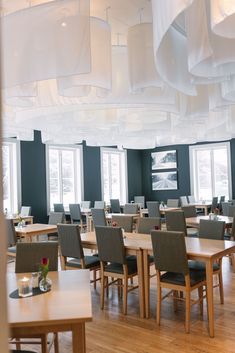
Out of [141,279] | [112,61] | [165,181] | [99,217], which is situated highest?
[112,61]

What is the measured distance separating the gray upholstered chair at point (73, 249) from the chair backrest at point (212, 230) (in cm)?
139

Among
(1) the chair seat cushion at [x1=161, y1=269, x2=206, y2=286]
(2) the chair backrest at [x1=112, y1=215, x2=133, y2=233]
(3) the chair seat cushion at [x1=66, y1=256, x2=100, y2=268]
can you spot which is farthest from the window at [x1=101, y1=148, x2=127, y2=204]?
(1) the chair seat cushion at [x1=161, y1=269, x2=206, y2=286]

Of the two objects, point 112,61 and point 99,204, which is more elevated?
point 112,61

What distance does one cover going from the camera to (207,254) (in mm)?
3066

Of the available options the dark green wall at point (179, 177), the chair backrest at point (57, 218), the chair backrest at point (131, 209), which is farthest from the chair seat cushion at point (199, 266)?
the dark green wall at point (179, 177)

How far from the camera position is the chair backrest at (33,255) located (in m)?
2.90

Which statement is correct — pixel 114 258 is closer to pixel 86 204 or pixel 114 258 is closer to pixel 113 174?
pixel 86 204

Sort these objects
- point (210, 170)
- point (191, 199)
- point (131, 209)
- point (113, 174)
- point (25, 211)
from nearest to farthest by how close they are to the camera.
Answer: point (25, 211) → point (131, 209) → point (191, 199) → point (210, 170) → point (113, 174)

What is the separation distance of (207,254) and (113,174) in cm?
877

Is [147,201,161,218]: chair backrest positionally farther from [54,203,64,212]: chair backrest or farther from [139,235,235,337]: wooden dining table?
[139,235,235,337]: wooden dining table

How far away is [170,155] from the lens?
39.9ft

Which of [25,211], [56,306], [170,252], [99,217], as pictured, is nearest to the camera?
[56,306]

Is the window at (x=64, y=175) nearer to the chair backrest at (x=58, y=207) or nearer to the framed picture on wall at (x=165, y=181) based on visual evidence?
the chair backrest at (x=58, y=207)

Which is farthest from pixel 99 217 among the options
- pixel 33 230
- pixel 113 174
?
pixel 113 174
